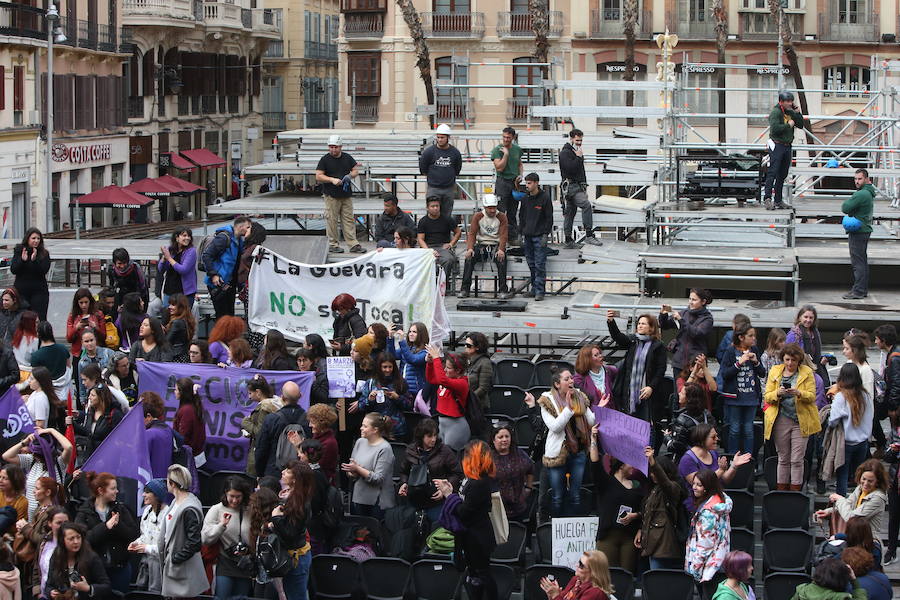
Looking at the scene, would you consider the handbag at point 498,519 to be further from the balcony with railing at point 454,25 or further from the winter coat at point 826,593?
the balcony with railing at point 454,25

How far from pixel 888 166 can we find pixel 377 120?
99.6 feet

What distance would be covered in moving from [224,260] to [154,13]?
42807mm

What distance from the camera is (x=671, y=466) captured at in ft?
42.5

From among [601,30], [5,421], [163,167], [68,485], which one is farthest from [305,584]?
[163,167]

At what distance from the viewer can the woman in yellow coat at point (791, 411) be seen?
48.1ft

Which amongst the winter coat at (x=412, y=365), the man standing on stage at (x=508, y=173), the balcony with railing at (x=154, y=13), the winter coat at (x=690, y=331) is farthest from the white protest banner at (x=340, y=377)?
the balcony with railing at (x=154, y=13)

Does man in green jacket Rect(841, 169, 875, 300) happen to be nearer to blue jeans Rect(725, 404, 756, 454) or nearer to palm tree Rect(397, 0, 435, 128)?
blue jeans Rect(725, 404, 756, 454)

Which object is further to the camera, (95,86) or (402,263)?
(95,86)

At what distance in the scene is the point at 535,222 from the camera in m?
19.9

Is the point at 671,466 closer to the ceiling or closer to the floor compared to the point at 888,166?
closer to the floor

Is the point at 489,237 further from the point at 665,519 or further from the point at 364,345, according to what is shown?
the point at 665,519

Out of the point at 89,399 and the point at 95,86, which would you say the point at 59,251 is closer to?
the point at 89,399

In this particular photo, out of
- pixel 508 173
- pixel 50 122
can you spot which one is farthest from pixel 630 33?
pixel 508 173

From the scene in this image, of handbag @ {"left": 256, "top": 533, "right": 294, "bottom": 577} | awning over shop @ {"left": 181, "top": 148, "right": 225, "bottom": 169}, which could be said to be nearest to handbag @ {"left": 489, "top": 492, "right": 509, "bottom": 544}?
handbag @ {"left": 256, "top": 533, "right": 294, "bottom": 577}
